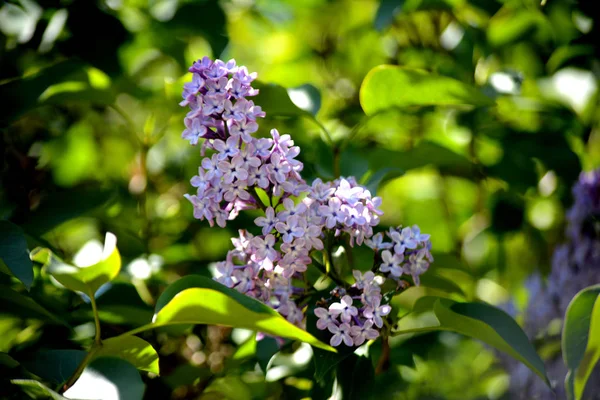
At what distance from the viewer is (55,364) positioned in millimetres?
773

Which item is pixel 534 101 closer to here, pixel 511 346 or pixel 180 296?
pixel 511 346

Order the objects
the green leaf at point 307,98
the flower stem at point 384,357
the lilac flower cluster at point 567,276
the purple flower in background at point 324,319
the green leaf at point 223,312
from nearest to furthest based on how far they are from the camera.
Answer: the green leaf at point 223,312 → the purple flower in background at point 324,319 → the flower stem at point 384,357 → the green leaf at point 307,98 → the lilac flower cluster at point 567,276

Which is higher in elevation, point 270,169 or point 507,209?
point 270,169

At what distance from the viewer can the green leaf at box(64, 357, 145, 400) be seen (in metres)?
0.65

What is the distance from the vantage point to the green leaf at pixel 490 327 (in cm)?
71

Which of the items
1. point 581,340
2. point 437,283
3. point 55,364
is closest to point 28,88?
point 55,364

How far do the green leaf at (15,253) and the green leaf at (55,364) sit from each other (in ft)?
0.34

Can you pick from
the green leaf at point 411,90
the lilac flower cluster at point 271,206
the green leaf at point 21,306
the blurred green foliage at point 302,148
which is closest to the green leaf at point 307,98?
the blurred green foliage at point 302,148

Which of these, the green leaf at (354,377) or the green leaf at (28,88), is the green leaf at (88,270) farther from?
the green leaf at (28,88)

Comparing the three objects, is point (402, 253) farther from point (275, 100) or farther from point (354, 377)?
point (275, 100)

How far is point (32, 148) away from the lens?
4.42 ft

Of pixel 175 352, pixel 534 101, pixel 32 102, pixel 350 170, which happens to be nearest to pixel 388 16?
pixel 350 170

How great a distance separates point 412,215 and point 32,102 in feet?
3.14

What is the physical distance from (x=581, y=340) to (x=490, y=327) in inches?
5.2
